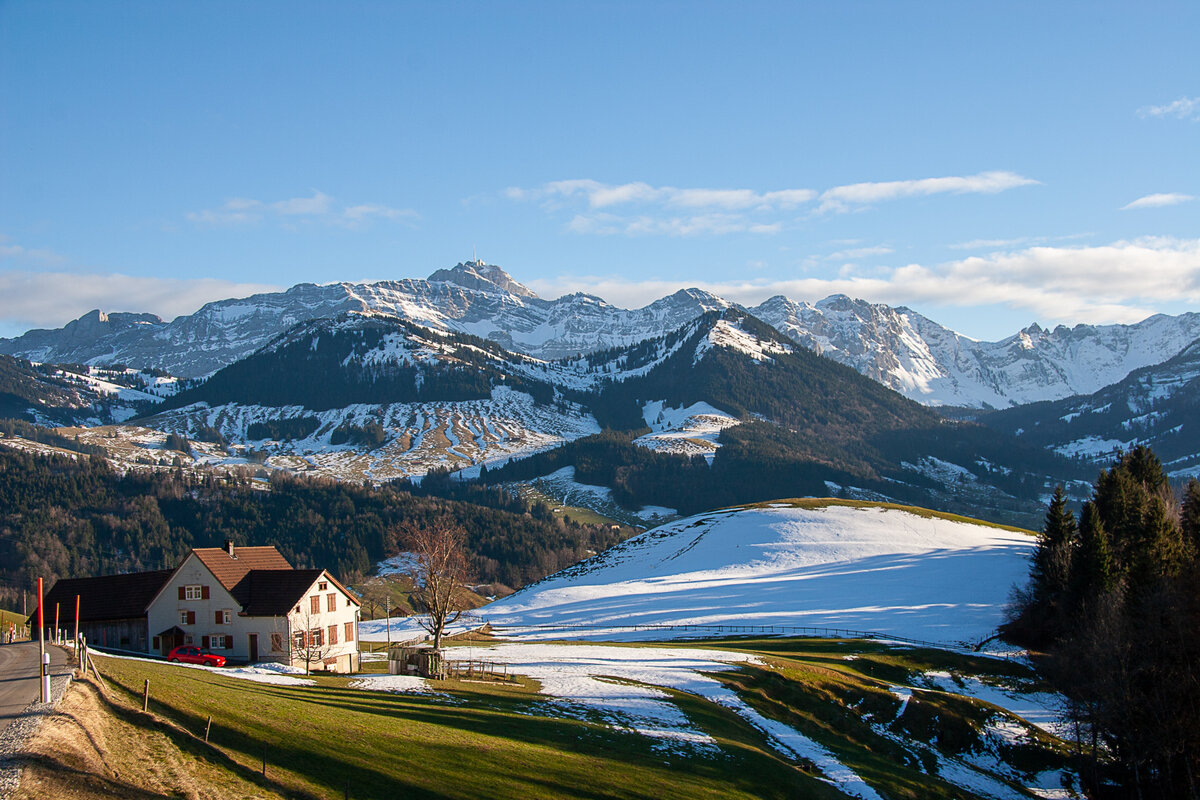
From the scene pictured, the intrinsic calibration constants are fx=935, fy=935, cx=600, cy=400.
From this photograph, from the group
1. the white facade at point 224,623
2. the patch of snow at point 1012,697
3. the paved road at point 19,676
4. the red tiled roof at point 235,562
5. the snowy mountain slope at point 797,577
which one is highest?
the red tiled roof at point 235,562

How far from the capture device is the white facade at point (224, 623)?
6297cm

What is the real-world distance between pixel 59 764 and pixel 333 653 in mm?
41437

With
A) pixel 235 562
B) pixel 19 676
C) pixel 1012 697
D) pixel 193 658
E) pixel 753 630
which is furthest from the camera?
pixel 753 630

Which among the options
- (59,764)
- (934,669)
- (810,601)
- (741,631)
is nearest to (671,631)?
(741,631)

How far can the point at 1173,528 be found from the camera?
2997 inches

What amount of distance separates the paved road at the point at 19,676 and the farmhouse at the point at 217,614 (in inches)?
719

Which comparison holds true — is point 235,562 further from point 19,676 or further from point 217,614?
point 19,676

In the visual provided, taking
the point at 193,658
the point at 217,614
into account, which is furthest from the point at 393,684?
the point at 217,614

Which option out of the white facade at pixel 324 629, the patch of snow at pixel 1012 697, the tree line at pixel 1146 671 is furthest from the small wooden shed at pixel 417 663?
the patch of snow at pixel 1012 697

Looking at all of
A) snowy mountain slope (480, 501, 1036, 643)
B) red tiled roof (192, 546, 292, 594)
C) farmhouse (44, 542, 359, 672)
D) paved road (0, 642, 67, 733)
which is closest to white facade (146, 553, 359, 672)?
farmhouse (44, 542, 359, 672)

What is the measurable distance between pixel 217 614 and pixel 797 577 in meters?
84.2

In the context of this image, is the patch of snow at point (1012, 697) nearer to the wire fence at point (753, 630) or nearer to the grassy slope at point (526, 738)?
the grassy slope at point (526, 738)

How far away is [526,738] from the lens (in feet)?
138

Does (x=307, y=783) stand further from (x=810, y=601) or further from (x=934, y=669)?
(x=810, y=601)
